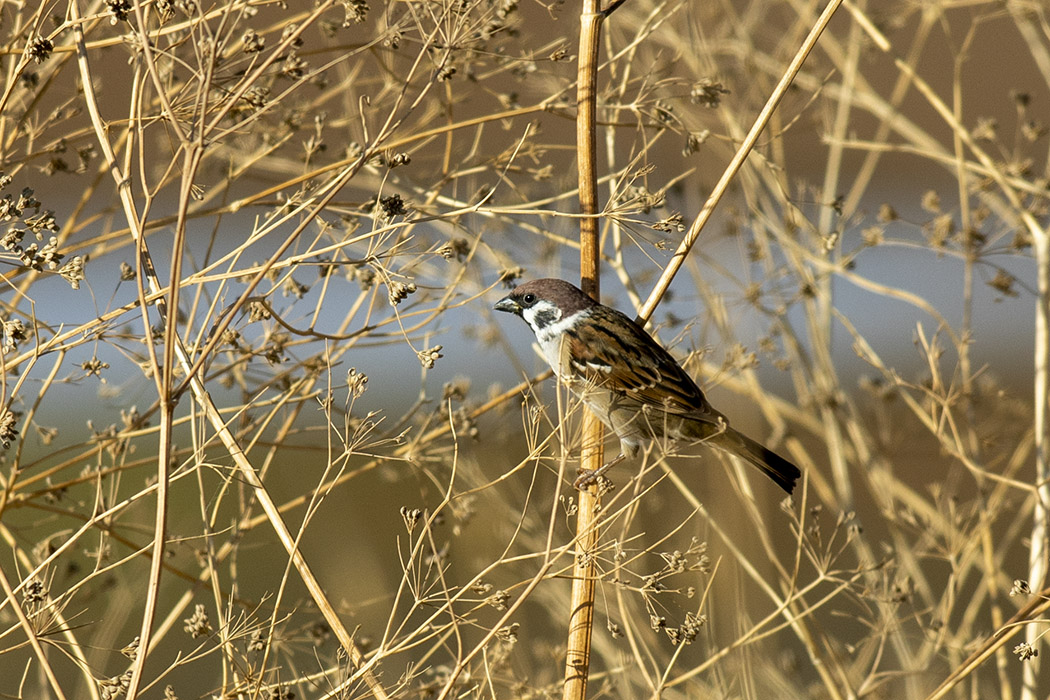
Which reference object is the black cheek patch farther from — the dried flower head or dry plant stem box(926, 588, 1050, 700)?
dry plant stem box(926, 588, 1050, 700)

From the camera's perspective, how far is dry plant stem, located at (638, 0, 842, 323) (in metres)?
2.81

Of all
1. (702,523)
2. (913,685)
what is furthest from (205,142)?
(913,685)

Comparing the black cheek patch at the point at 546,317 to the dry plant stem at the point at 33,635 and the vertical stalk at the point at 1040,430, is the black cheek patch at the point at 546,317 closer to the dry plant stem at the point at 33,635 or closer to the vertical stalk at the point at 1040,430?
the vertical stalk at the point at 1040,430

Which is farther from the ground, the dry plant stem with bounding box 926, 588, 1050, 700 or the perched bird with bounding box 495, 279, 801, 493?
the perched bird with bounding box 495, 279, 801, 493

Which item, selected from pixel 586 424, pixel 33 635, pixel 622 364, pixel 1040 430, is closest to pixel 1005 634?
pixel 586 424

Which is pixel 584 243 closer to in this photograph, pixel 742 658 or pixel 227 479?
pixel 227 479

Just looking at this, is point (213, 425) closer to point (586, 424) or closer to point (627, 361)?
point (586, 424)

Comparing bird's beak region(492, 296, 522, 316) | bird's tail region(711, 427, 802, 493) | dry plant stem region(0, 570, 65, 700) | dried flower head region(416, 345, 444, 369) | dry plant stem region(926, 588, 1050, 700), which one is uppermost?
bird's beak region(492, 296, 522, 316)

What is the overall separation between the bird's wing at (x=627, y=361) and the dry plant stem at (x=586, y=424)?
484mm

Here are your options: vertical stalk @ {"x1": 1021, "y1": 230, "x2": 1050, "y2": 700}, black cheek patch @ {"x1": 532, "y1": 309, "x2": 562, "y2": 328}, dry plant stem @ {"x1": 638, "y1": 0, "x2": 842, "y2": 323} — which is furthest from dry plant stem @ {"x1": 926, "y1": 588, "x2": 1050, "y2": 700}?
black cheek patch @ {"x1": 532, "y1": 309, "x2": 562, "y2": 328}

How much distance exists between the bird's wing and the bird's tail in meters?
0.12

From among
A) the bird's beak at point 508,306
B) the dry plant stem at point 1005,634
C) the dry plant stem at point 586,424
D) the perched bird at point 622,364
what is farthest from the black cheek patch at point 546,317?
the dry plant stem at point 1005,634

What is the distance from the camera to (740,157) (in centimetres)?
284

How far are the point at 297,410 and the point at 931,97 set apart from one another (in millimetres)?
2824
